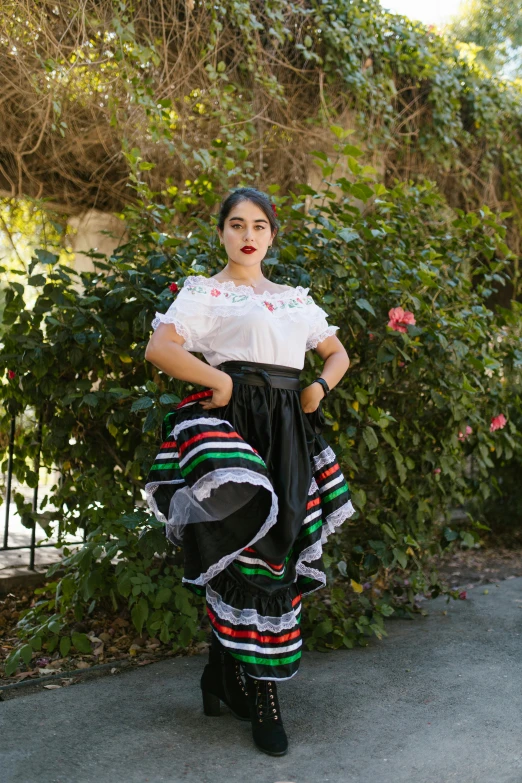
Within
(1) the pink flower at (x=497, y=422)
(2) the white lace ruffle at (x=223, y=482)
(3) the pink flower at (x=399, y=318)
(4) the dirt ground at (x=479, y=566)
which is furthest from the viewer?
(4) the dirt ground at (x=479, y=566)

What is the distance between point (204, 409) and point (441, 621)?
6.32 ft

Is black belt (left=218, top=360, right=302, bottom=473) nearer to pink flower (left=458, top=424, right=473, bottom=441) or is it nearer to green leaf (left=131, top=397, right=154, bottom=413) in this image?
green leaf (left=131, top=397, right=154, bottom=413)

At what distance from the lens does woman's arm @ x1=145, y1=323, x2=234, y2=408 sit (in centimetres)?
212

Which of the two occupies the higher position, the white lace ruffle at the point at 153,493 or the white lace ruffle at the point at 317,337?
the white lace ruffle at the point at 317,337

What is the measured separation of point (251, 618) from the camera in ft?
7.15

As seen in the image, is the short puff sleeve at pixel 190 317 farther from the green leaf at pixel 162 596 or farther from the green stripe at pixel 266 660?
the green leaf at pixel 162 596

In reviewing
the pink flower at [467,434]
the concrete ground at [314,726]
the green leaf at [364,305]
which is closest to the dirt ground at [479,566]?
the pink flower at [467,434]

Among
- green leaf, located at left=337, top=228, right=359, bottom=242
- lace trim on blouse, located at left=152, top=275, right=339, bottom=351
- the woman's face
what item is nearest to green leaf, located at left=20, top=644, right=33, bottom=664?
lace trim on blouse, located at left=152, top=275, right=339, bottom=351

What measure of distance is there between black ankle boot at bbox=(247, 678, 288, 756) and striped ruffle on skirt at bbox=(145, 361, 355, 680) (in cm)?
6

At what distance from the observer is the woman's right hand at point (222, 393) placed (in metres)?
2.14

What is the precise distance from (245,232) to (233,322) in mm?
295

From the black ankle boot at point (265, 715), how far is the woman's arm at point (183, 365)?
840 millimetres

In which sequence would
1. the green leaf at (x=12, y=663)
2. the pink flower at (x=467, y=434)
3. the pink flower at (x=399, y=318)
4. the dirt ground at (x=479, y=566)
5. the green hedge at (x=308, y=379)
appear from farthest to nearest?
the dirt ground at (x=479, y=566) < the pink flower at (x=467, y=434) < the pink flower at (x=399, y=318) < the green hedge at (x=308, y=379) < the green leaf at (x=12, y=663)

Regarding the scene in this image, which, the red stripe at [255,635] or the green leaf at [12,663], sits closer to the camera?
the red stripe at [255,635]
